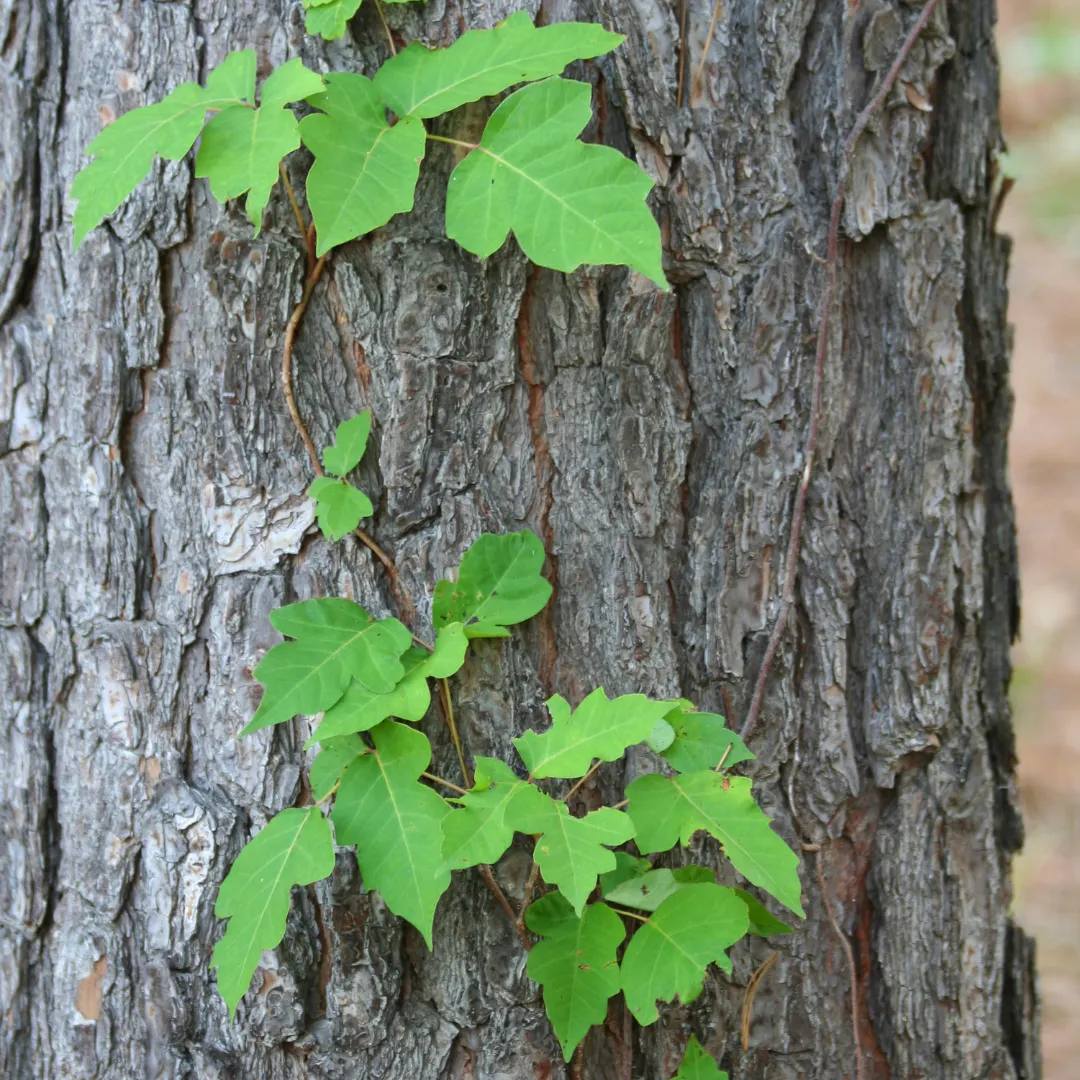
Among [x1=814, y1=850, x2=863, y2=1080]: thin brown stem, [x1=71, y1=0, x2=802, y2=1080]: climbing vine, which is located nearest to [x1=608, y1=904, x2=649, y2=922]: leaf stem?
[x1=71, y1=0, x2=802, y2=1080]: climbing vine

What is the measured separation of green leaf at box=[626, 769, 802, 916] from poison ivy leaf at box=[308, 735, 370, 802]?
0.37 metres

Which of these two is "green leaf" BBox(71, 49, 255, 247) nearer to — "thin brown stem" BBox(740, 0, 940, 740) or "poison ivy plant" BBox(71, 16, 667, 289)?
"poison ivy plant" BBox(71, 16, 667, 289)

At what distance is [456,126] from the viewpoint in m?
1.33

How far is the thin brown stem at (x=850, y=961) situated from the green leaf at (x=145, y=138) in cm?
134

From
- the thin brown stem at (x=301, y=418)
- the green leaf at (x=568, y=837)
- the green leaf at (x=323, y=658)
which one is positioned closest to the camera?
the green leaf at (x=568, y=837)

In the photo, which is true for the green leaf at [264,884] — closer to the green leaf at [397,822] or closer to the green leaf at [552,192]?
the green leaf at [397,822]

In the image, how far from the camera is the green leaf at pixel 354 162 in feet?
3.98

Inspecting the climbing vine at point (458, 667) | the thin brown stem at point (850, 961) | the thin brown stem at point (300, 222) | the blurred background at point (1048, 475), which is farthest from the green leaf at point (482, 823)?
the blurred background at point (1048, 475)

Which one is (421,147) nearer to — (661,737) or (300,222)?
(300,222)

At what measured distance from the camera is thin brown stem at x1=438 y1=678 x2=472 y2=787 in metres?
1.38

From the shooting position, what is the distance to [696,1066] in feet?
4.62

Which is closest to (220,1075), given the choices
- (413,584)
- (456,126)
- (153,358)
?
(413,584)

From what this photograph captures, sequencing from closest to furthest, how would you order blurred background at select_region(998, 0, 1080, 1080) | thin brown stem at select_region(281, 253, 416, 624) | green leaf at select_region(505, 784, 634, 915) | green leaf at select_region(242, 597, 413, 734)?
green leaf at select_region(505, 784, 634, 915) → green leaf at select_region(242, 597, 413, 734) → thin brown stem at select_region(281, 253, 416, 624) → blurred background at select_region(998, 0, 1080, 1080)

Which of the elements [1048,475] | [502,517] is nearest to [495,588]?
[502,517]
